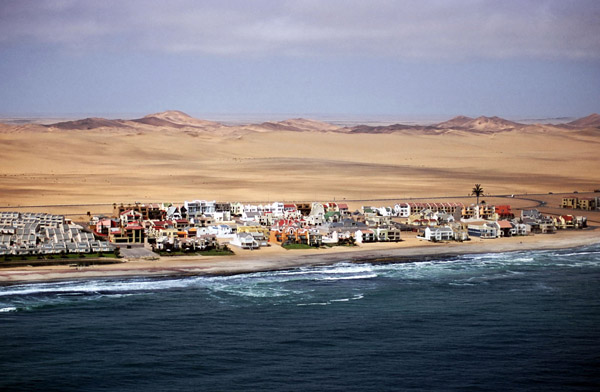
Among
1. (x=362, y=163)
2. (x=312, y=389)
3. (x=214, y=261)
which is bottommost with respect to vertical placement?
(x=312, y=389)

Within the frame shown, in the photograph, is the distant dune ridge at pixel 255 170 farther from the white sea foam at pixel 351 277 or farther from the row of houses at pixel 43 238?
the white sea foam at pixel 351 277

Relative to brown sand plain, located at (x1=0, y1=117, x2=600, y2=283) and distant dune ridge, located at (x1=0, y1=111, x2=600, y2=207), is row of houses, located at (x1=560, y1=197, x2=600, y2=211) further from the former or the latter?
distant dune ridge, located at (x1=0, y1=111, x2=600, y2=207)

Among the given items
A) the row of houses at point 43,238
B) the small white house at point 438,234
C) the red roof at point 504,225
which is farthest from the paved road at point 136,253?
the red roof at point 504,225

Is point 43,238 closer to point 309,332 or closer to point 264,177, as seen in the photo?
point 309,332

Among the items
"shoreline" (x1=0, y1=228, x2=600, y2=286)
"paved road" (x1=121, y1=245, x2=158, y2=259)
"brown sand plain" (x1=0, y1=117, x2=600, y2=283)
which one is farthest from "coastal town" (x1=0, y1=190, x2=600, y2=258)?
"brown sand plain" (x1=0, y1=117, x2=600, y2=283)

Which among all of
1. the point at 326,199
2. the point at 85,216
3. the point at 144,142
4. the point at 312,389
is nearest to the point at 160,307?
the point at 312,389

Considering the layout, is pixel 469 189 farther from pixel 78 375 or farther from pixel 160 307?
pixel 78 375

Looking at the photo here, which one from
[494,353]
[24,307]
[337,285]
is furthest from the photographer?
[337,285]
